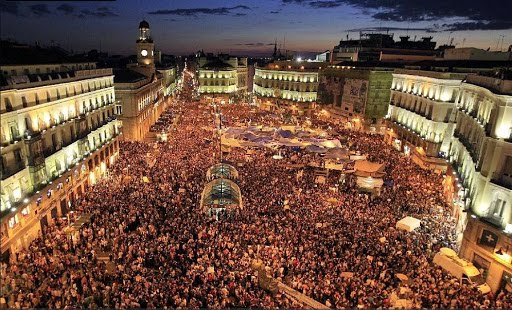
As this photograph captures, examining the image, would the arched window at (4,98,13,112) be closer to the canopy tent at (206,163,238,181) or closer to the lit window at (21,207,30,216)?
the lit window at (21,207,30,216)

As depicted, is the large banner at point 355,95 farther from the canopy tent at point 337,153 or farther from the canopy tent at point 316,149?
the canopy tent at point 337,153

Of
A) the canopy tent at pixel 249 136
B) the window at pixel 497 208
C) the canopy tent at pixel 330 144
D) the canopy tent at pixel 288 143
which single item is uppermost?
the window at pixel 497 208

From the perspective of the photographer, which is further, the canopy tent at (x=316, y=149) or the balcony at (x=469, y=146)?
the canopy tent at (x=316, y=149)

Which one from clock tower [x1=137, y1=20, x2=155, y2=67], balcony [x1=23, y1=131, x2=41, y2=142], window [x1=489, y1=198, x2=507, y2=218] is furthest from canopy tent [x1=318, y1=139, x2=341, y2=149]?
clock tower [x1=137, y1=20, x2=155, y2=67]

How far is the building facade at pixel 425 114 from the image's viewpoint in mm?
44938

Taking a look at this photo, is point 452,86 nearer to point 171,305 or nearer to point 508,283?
point 508,283

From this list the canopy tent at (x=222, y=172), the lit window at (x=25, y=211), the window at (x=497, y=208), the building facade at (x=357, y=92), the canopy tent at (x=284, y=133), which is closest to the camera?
the window at (x=497, y=208)

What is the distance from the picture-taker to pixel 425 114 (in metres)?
48.3

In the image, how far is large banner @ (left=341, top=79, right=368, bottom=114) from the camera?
66.9 m

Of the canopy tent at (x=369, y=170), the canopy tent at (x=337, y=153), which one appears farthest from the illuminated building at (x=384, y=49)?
the canopy tent at (x=369, y=170)

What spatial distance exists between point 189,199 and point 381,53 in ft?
240

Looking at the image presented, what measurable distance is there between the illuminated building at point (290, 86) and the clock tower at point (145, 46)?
33383mm

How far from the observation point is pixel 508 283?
847 inches

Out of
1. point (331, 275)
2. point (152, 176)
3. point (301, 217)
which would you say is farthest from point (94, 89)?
point (331, 275)
